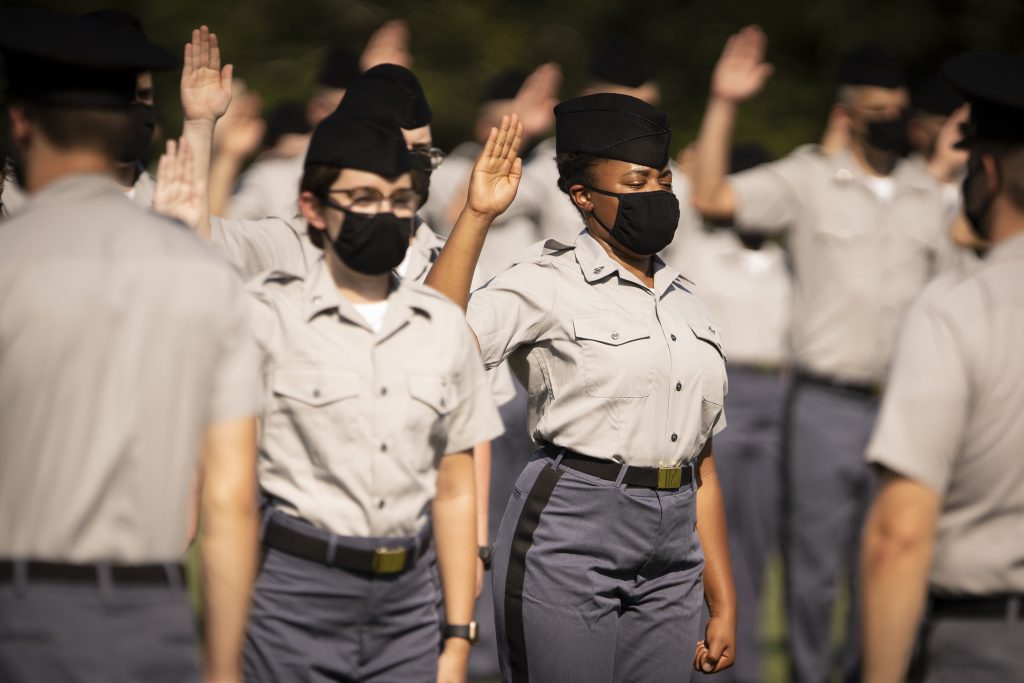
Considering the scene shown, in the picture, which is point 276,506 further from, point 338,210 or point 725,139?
point 725,139

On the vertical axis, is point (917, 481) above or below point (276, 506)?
above

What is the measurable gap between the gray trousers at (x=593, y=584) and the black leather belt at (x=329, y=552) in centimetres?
76

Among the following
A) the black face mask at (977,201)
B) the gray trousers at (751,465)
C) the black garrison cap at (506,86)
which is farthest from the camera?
the black garrison cap at (506,86)

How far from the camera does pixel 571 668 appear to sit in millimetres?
4773

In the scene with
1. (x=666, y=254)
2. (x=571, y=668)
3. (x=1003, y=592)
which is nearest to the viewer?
(x=1003, y=592)

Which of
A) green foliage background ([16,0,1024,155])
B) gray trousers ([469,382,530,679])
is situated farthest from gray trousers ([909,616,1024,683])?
green foliage background ([16,0,1024,155])

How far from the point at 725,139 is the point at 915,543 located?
13.6 ft

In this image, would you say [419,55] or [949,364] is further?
[419,55]

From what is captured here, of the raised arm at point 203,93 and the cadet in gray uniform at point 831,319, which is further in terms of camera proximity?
the cadet in gray uniform at point 831,319

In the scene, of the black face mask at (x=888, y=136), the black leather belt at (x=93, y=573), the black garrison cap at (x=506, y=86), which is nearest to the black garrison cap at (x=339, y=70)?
the black garrison cap at (x=506, y=86)

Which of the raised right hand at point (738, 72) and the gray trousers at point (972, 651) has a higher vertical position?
the raised right hand at point (738, 72)

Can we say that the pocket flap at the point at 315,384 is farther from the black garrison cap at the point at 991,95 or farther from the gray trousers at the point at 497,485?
the gray trousers at the point at 497,485

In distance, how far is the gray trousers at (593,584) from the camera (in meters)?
4.81

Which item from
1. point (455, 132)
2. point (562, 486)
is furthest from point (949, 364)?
point (455, 132)
